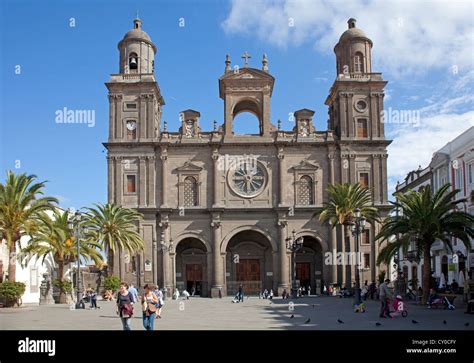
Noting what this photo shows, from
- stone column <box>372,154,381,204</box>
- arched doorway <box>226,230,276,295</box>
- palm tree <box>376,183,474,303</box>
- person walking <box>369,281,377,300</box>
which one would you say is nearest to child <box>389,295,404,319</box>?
palm tree <box>376,183,474,303</box>

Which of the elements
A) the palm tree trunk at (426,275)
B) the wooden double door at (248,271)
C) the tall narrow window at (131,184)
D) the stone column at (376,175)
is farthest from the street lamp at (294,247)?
the tall narrow window at (131,184)

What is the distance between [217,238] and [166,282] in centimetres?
608

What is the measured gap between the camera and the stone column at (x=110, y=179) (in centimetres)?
5347

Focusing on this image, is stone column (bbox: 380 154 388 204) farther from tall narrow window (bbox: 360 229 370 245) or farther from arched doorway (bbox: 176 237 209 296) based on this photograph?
arched doorway (bbox: 176 237 209 296)

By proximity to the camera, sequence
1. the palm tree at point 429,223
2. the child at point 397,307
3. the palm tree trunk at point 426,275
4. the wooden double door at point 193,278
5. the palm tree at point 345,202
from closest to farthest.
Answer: the child at point 397,307 → the palm tree at point 429,223 → the palm tree trunk at point 426,275 → the palm tree at point 345,202 → the wooden double door at point 193,278

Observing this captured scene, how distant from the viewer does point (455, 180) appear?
49.0 m

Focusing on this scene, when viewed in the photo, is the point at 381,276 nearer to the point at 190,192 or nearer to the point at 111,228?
the point at 190,192

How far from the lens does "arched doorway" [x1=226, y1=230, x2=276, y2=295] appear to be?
5547 centimetres

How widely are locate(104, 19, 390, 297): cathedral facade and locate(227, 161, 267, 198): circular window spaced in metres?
0.10

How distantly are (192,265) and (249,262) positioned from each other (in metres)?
5.49

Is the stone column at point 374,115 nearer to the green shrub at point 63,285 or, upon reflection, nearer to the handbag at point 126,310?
the green shrub at point 63,285

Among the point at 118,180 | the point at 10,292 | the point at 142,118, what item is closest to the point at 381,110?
the point at 142,118

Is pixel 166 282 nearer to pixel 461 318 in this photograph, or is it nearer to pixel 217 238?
pixel 217 238

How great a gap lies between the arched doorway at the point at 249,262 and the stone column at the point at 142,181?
9359 millimetres
